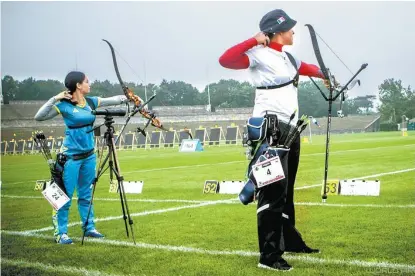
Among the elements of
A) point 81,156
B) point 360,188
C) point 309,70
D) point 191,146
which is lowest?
point 191,146

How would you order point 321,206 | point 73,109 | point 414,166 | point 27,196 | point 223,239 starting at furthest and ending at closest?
point 414,166 < point 27,196 < point 321,206 < point 73,109 < point 223,239

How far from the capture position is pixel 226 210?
32.6 feet

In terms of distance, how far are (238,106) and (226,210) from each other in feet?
176

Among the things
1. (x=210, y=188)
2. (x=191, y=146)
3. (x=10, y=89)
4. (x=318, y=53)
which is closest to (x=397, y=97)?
(x=191, y=146)

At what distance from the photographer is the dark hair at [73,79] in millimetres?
7910

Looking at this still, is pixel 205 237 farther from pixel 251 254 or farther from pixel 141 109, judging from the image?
pixel 141 109

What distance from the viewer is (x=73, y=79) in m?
7.90

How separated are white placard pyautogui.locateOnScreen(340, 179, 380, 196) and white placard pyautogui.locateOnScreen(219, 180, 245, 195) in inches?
85.4

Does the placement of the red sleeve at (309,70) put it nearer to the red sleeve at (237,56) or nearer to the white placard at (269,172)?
the red sleeve at (237,56)

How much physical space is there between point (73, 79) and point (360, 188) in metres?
5.99

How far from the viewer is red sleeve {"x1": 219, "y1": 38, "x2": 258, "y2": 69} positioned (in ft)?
18.7

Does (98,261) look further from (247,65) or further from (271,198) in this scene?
(247,65)

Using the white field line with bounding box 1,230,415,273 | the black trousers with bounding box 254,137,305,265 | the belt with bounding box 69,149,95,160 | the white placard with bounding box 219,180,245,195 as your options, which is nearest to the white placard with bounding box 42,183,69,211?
the belt with bounding box 69,149,95,160

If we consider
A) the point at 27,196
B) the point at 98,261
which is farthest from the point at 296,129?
the point at 27,196
